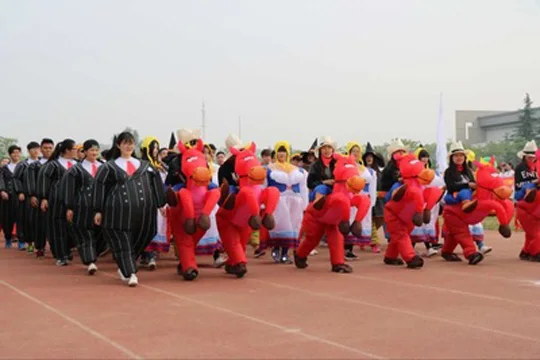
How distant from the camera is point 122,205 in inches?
335

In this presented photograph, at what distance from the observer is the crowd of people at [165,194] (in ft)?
28.3

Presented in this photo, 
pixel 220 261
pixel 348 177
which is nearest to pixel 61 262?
pixel 220 261

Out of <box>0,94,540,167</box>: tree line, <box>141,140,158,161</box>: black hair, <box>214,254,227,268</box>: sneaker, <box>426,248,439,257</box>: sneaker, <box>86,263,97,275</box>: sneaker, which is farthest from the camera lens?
<box>0,94,540,167</box>: tree line

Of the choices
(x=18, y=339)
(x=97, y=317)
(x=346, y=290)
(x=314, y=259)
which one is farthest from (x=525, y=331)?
(x=314, y=259)

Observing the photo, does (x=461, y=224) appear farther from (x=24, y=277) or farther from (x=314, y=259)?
(x=24, y=277)

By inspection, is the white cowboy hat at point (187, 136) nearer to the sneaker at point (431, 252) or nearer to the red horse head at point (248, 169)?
the red horse head at point (248, 169)

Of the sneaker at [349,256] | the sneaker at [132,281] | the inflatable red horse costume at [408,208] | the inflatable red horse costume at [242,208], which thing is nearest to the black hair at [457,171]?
the inflatable red horse costume at [408,208]

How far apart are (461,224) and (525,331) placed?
4779 mm

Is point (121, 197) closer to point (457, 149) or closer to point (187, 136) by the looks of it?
point (187, 136)

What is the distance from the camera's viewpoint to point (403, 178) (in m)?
10.4

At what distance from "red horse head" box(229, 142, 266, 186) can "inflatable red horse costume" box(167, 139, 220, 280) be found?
1.28ft

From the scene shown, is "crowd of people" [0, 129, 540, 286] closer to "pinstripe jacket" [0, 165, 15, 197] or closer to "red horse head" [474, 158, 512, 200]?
"pinstripe jacket" [0, 165, 15, 197]

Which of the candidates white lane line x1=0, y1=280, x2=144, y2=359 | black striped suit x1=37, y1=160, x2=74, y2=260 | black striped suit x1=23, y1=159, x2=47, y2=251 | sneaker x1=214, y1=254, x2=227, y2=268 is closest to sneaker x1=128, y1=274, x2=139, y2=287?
white lane line x1=0, y1=280, x2=144, y2=359

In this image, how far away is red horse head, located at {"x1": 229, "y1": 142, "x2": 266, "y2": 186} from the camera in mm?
8953
